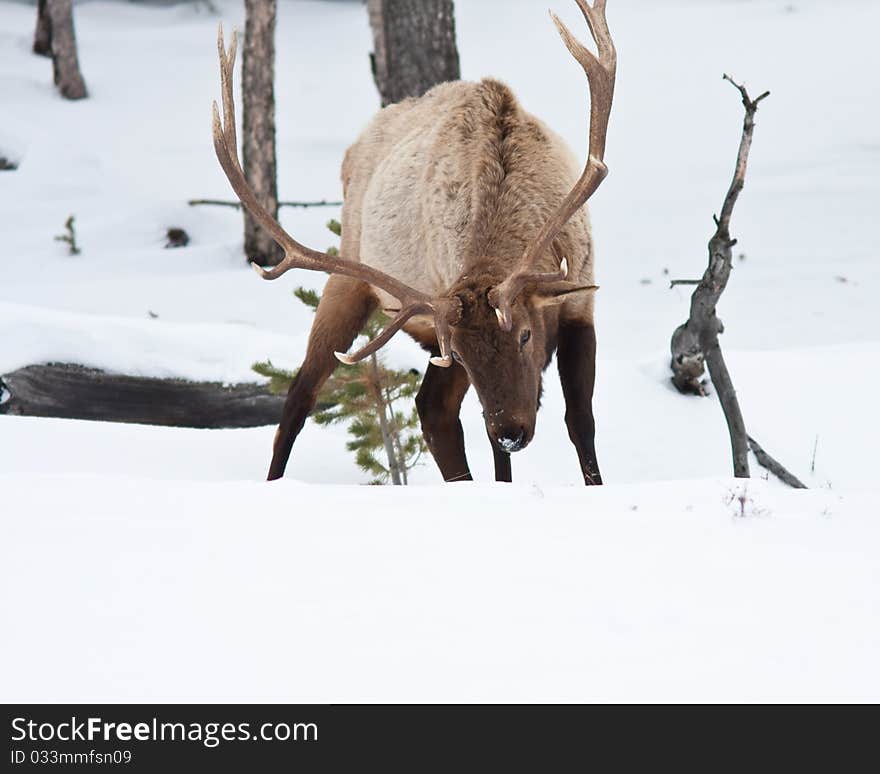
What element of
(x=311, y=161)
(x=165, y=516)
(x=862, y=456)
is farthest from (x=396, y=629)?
(x=311, y=161)

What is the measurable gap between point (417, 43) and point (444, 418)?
3.71 metres

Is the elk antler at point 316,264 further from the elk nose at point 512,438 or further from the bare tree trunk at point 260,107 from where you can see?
the bare tree trunk at point 260,107

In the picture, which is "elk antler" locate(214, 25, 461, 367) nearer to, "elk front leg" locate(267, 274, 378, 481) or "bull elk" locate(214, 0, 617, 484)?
"bull elk" locate(214, 0, 617, 484)

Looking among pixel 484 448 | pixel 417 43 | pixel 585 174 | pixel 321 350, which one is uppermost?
pixel 417 43

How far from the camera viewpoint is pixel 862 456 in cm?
680

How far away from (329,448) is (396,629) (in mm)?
4464

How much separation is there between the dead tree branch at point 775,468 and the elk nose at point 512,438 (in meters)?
1.91

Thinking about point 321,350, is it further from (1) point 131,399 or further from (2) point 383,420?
(1) point 131,399

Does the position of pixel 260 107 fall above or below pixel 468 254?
below

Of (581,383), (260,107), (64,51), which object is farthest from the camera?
(64,51)

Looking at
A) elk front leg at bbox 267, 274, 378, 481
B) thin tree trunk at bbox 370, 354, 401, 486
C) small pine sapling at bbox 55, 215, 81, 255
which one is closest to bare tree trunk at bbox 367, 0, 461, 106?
elk front leg at bbox 267, 274, 378, 481

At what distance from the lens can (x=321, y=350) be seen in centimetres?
618

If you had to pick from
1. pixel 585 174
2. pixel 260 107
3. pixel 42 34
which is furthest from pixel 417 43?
pixel 42 34

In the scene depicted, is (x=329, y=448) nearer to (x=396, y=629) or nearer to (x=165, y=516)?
(x=165, y=516)
